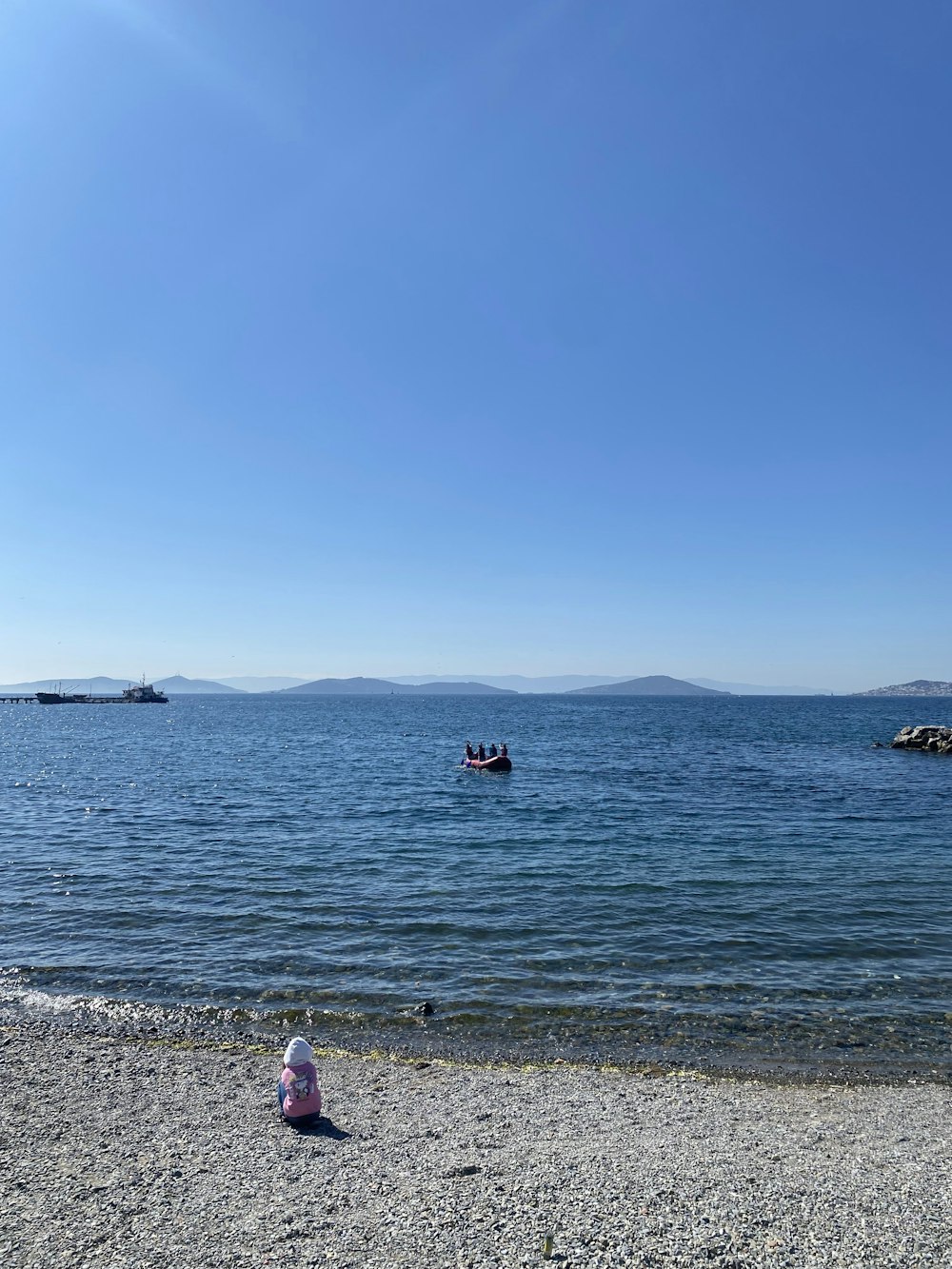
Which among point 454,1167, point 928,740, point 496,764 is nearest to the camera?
point 454,1167

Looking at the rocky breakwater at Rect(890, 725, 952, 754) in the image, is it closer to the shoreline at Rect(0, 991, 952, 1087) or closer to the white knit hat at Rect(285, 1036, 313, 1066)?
the shoreline at Rect(0, 991, 952, 1087)

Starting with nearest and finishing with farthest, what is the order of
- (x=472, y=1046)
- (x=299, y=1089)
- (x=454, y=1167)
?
(x=454, y=1167)
(x=299, y=1089)
(x=472, y=1046)

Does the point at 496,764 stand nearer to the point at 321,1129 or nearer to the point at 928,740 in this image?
the point at 321,1129

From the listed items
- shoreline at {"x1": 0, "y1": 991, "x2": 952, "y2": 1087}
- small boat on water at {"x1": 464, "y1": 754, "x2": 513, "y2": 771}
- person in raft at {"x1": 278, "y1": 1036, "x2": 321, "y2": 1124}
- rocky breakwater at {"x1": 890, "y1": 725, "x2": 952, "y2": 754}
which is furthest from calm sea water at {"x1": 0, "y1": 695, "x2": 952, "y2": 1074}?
rocky breakwater at {"x1": 890, "y1": 725, "x2": 952, "y2": 754}

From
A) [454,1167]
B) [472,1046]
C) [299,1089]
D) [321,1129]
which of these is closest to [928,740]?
[472,1046]

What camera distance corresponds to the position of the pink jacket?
9.12m

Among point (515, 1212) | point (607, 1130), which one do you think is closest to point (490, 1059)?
point (607, 1130)

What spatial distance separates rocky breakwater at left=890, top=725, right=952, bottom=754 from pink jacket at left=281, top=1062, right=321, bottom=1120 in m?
69.4

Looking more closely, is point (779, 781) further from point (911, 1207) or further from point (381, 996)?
point (911, 1207)

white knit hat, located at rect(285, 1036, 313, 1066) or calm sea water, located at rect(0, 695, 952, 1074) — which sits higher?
white knit hat, located at rect(285, 1036, 313, 1066)

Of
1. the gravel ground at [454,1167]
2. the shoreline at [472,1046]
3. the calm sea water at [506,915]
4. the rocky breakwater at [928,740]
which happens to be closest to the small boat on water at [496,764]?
the calm sea water at [506,915]

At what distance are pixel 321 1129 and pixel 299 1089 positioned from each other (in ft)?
1.71

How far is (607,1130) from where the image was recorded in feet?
29.8

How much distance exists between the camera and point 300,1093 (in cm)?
916
